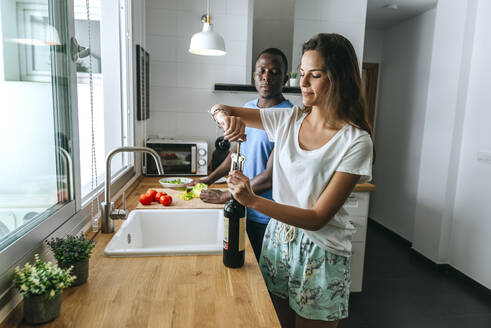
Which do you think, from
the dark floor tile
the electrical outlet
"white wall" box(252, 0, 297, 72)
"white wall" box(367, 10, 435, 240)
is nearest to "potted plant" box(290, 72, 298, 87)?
"white wall" box(252, 0, 297, 72)

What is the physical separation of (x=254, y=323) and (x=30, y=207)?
707 mm

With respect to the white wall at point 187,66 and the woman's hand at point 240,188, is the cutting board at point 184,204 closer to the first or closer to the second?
the woman's hand at point 240,188

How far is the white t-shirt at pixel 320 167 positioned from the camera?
1.09 m

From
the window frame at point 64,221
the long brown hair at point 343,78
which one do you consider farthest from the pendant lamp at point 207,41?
the long brown hair at point 343,78

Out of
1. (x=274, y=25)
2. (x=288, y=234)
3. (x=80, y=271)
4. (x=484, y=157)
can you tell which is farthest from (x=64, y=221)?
(x=484, y=157)

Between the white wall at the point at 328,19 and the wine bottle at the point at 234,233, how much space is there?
83.2 inches

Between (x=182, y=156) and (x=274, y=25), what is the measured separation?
133 cm

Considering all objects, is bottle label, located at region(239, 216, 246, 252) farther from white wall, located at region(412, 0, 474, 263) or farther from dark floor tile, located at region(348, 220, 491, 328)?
white wall, located at region(412, 0, 474, 263)

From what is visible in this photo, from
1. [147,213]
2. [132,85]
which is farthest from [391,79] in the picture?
[147,213]

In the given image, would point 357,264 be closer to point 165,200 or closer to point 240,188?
point 165,200

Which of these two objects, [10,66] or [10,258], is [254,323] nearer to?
[10,258]

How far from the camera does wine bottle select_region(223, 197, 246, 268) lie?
1.06 meters

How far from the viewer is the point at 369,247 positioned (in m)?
3.95

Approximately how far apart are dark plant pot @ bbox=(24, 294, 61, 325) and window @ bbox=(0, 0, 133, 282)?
0.29 ft
